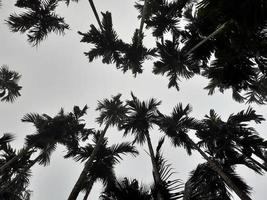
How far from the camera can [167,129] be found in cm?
1297

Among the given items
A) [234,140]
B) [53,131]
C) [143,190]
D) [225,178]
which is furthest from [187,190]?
[53,131]

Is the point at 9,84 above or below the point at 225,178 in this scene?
above

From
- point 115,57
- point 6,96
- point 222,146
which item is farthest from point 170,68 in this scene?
point 6,96

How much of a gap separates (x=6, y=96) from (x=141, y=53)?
1105cm

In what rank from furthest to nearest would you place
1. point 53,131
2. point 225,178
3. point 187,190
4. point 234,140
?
point 53,131
point 234,140
point 225,178
point 187,190

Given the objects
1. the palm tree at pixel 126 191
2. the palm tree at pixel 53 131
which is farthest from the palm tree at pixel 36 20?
the palm tree at pixel 126 191

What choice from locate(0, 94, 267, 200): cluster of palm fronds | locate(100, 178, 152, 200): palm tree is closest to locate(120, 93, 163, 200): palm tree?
locate(0, 94, 267, 200): cluster of palm fronds

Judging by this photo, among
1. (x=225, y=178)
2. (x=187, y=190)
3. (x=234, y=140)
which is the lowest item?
(x=187, y=190)

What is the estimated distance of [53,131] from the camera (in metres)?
14.4

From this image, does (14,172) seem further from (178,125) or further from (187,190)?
(187,190)

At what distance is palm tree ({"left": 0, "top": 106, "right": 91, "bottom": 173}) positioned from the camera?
1385cm

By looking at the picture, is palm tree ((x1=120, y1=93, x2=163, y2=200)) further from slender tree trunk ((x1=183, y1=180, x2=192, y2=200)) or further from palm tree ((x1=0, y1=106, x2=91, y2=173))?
slender tree trunk ((x1=183, y1=180, x2=192, y2=200))

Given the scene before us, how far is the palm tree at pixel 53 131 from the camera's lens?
13852 millimetres

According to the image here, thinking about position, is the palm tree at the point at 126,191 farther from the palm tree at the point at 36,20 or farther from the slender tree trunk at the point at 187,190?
the palm tree at the point at 36,20
